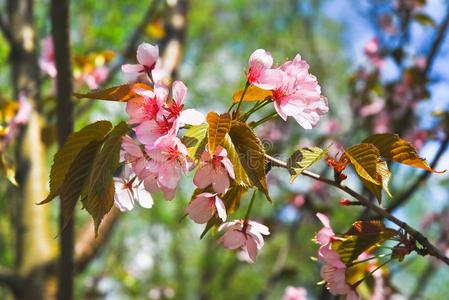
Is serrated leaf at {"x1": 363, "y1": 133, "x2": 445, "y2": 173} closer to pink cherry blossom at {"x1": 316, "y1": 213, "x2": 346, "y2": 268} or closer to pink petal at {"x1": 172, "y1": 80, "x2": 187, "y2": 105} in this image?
pink cherry blossom at {"x1": 316, "y1": 213, "x2": 346, "y2": 268}

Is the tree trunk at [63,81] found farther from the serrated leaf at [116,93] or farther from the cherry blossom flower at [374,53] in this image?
the cherry blossom flower at [374,53]

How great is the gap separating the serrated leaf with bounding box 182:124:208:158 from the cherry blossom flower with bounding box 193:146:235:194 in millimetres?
16

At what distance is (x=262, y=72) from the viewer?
3.11ft

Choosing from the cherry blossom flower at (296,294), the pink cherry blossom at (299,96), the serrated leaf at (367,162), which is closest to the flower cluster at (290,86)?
the pink cherry blossom at (299,96)

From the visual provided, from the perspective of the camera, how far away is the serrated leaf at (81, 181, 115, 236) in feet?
→ 2.77

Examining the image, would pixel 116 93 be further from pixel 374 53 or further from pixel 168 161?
pixel 374 53

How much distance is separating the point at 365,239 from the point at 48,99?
1.47m

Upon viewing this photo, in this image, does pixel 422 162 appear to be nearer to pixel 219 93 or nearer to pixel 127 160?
pixel 127 160

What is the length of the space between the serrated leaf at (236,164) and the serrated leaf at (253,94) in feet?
0.37

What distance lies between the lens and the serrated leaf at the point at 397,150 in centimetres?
90

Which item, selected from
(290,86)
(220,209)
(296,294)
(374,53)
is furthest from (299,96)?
(374,53)

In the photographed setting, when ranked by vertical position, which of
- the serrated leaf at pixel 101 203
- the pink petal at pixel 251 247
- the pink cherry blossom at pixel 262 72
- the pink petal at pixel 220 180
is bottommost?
the pink petal at pixel 251 247

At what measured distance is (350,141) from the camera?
3664 mm

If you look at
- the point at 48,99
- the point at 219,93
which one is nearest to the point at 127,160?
the point at 48,99
